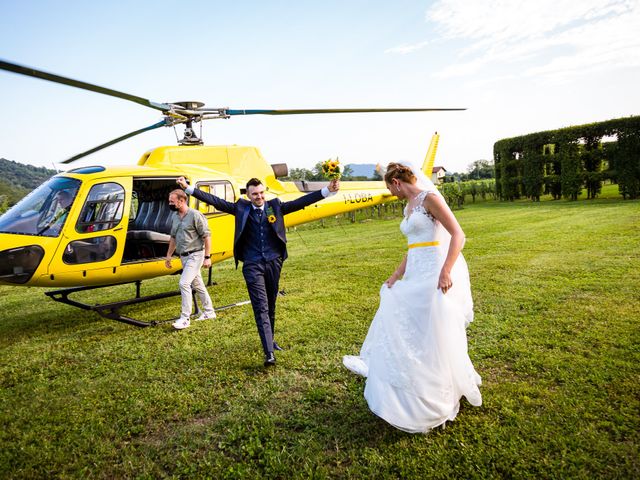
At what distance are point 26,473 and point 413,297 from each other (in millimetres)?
3233

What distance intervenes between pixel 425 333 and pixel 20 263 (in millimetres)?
5871

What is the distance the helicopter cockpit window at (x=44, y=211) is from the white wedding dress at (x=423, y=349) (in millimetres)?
5372

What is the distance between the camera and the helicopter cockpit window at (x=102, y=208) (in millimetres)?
6379

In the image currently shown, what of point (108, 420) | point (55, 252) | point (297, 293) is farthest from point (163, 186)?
point (108, 420)

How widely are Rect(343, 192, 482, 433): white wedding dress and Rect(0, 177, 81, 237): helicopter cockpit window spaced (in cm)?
537

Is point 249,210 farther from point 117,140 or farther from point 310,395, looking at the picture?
point 117,140

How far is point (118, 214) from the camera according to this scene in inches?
262

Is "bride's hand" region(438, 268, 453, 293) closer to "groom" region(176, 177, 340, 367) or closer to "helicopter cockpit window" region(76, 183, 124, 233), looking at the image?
"groom" region(176, 177, 340, 367)

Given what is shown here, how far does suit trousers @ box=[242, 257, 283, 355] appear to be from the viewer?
4738 millimetres

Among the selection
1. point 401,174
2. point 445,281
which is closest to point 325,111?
point 401,174

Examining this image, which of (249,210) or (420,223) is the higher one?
(249,210)

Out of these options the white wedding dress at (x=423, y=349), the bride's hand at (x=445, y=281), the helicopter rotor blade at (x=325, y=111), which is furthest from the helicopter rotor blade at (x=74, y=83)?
the bride's hand at (x=445, y=281)

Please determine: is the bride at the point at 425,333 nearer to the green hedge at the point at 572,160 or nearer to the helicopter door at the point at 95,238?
the helicopter door at the point at 95,238

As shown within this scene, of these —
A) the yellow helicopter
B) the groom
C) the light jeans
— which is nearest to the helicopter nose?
the yellow helicopter
